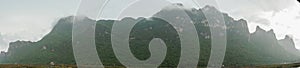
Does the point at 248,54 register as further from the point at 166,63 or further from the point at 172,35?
the point at 166,63

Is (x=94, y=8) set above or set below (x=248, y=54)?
above

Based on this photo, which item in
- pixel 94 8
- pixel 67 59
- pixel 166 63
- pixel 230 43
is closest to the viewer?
pixel 94 8

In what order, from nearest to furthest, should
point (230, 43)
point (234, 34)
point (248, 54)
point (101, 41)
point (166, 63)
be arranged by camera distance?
point (166, 63), point (101, 41), point (248, 54), point (230, 43), point (234, 34)

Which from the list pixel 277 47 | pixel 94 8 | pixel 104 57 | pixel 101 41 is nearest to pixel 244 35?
pixel 277 47

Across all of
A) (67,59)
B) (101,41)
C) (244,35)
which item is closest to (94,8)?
(67,59)

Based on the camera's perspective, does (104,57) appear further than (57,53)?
No

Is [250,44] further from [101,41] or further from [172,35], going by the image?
[101,41]
